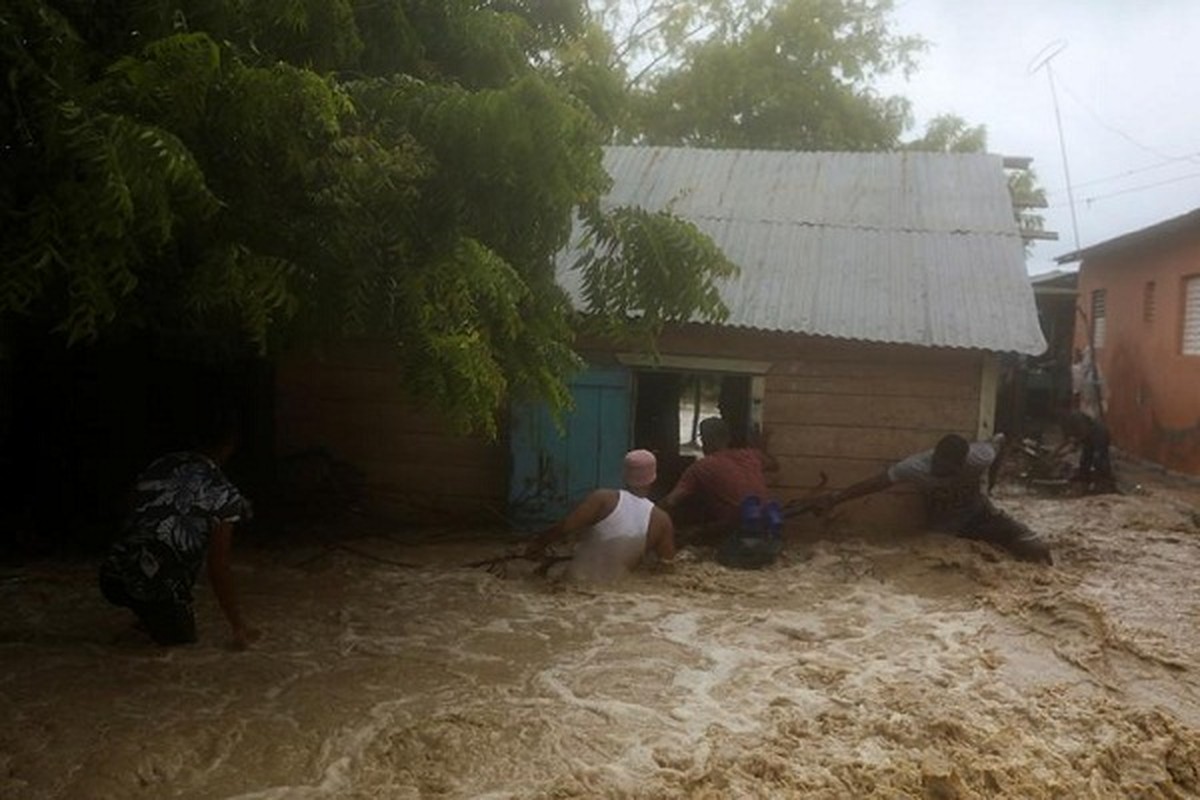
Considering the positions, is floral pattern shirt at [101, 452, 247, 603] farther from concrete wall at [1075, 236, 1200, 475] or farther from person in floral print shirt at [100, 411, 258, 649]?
concrete wall at [1075, 236, 1200, 475]

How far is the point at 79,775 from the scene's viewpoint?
4.15 metres

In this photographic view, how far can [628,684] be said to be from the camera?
546 centimetres

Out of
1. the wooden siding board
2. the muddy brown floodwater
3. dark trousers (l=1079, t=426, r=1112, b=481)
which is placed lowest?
the muddy brown floodwater

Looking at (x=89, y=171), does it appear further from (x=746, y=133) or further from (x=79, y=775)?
(x=746, y=133)

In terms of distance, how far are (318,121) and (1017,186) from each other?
2236cm

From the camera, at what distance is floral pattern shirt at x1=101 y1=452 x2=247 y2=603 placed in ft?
16.6

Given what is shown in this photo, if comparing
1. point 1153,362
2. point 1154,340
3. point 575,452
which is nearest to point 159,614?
point 575,452

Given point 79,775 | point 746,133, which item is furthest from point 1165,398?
point 79,775

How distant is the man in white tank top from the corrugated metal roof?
6.75ft

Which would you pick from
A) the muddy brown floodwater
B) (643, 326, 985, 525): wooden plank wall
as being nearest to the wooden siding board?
(643, 326, 985, 525): wooden plank wall

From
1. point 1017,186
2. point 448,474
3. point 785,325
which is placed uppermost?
point 1017,186

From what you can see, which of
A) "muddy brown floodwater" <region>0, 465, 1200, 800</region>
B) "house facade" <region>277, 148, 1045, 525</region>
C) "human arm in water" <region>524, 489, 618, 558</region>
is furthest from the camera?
"house facade" <region>277, 148, 1045, 525</region>

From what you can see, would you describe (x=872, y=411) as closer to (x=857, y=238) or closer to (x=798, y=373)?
(x=798, y=373)

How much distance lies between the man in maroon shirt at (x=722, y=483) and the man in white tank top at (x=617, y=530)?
2.16 feet
